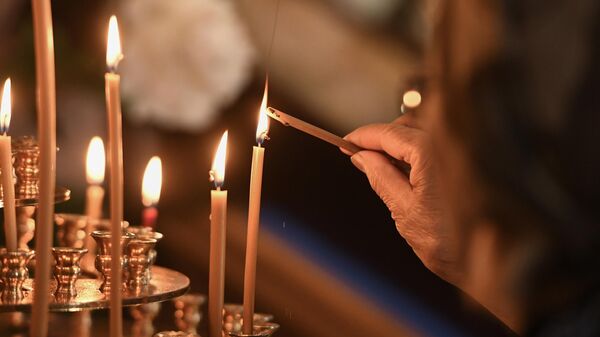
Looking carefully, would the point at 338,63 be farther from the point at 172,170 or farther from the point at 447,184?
the point at 447,184

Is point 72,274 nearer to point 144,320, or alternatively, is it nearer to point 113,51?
point 113,51

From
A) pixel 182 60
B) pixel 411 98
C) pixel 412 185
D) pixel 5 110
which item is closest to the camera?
pixel 5 110

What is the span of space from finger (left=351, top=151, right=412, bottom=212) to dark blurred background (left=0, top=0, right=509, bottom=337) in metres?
0.35

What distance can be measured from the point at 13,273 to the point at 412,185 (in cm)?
45

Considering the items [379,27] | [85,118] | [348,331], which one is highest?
[379,27]

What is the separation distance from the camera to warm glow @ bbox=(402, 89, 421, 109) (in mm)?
1367

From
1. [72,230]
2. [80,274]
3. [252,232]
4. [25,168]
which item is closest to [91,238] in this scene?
[72,230]

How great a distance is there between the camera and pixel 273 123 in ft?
4.80

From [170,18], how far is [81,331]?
0.61m

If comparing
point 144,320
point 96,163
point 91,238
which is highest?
point 96,163

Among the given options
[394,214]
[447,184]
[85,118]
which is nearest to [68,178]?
[85,118]

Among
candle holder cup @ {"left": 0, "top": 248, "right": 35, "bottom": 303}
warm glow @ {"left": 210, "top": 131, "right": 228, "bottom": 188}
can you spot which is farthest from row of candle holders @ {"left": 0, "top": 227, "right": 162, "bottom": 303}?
warm glow @ {"left": 210, "top": 131, "right": 228, "bottom": 188}

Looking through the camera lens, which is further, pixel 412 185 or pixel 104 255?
pixel 412 185

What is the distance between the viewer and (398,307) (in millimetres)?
1419
